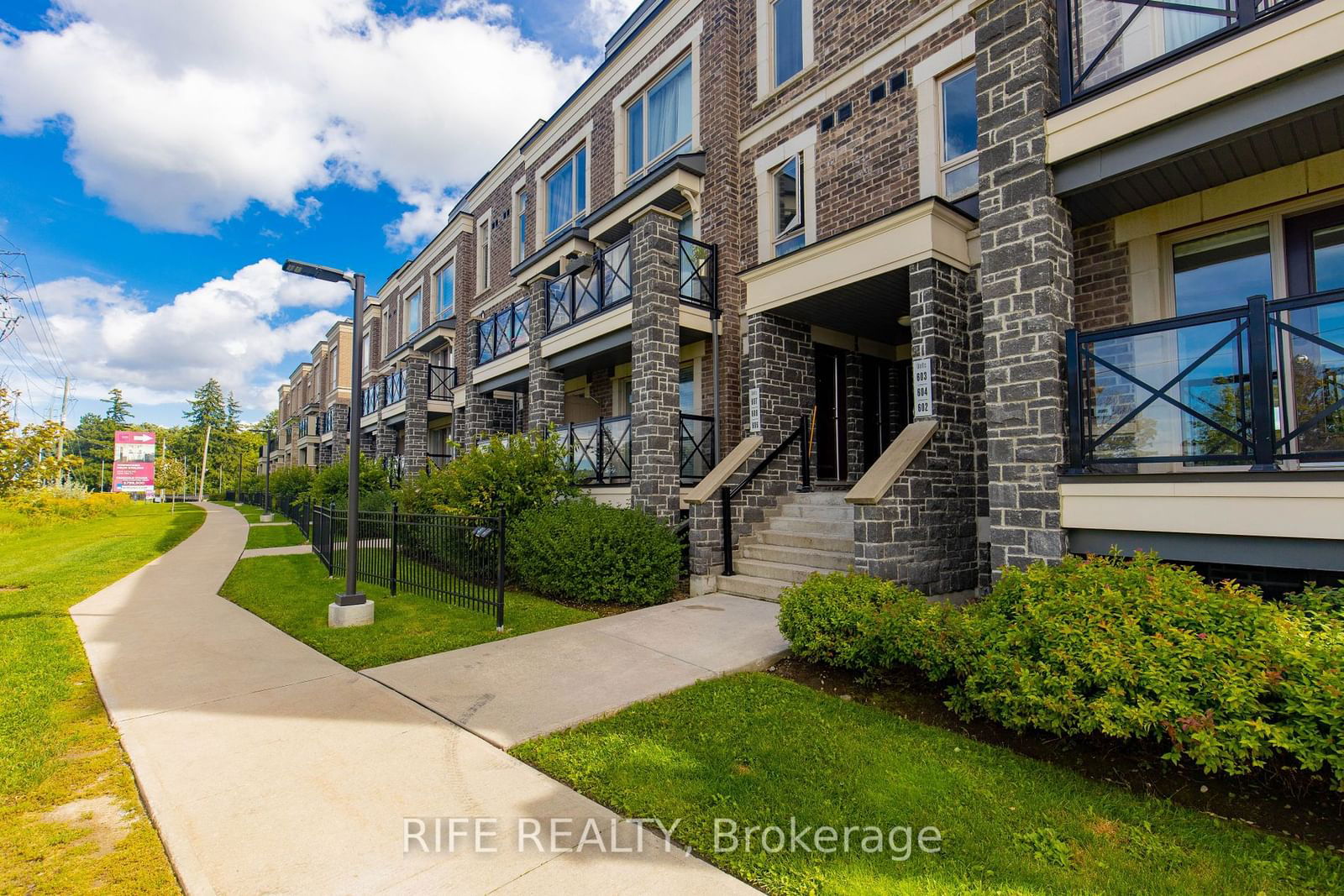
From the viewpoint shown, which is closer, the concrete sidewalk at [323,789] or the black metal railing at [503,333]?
the concrete sidewalk at [323,789]

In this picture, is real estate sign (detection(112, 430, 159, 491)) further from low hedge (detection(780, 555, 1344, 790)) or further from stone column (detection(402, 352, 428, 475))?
low hedge (detection(780, 555, 1344, 790))

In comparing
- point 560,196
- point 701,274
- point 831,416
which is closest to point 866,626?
point 831,416

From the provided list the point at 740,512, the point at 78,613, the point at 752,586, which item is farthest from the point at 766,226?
the point at 78,613

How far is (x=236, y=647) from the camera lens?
247 inches

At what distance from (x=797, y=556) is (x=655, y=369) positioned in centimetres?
382

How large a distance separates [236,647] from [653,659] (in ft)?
14.0

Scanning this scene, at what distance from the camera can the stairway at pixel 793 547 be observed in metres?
8.03

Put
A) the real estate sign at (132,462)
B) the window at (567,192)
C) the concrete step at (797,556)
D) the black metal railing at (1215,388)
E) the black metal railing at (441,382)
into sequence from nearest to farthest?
1. the black metal railing at (1215,388)
2. the concrete step at (797,556)
3. the window at (567,192)
4. the black metal railing at (441,382)
5. the real estate sign at (132,462)

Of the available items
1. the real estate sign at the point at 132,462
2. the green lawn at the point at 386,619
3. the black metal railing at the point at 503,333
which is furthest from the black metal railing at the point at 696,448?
the real estate sign at the point at 132,462

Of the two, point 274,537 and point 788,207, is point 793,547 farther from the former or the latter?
point 274,537

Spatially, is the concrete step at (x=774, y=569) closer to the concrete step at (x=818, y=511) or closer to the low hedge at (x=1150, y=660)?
the concrete step at (x=818, y=511)

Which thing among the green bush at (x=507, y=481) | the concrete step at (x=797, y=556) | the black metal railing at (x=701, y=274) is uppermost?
the black metal railing at (x=701, y=274)

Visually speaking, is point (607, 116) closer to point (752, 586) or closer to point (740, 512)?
point (740, 512)

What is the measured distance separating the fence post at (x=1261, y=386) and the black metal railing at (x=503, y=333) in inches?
→ 486
